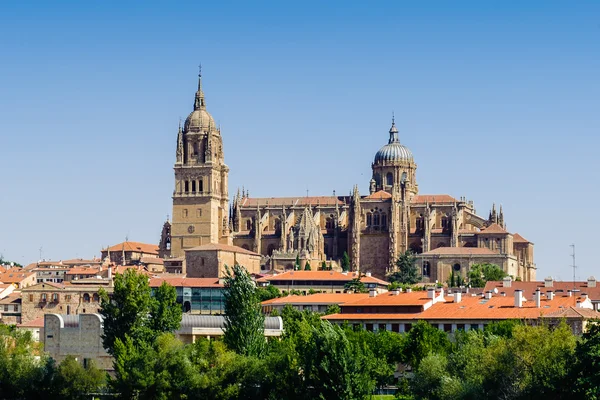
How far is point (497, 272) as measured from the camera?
123 meters

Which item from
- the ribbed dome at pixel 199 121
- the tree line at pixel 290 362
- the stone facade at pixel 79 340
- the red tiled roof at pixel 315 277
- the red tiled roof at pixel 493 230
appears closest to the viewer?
the tree line at pixel 290 362

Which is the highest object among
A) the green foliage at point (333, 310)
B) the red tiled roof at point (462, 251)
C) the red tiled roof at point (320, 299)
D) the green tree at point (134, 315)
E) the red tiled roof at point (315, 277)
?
the red tiled roof at point (462, 251)

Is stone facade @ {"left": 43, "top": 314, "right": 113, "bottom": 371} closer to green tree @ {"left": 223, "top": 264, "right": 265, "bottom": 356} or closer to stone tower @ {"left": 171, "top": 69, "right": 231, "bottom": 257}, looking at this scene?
green tree @ {"left": 223, "top": 264, "right": 265, "bottom": 356}

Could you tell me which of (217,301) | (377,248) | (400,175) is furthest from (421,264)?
(217,301)

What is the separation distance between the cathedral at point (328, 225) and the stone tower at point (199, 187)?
0.33 ft

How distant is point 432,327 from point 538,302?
24.6ft

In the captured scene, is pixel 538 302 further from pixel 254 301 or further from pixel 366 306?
pixel 254 301

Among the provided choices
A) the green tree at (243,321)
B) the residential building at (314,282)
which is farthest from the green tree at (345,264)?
the green tree at (243,321)

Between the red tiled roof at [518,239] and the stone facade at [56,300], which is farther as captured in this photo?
the red tiled roof at [518,239]

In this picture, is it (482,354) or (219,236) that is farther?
(219,236)

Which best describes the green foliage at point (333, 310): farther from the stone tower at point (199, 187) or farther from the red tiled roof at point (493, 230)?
the stone tower at point (199, 187)

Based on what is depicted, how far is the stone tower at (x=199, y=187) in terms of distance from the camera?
464 feet

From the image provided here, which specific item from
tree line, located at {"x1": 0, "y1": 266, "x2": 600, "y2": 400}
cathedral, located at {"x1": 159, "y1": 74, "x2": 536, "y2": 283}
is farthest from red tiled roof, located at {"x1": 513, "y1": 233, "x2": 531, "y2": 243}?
tree line, located at {"x1": 0, "y1": 266, "x2": 600, "y2": 400}

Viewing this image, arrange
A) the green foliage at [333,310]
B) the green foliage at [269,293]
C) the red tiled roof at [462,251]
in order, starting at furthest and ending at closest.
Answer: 1. the red tiled roof at [462,251]
2. the green foliage at [269,293]
3. the green foliage at [333,310]
